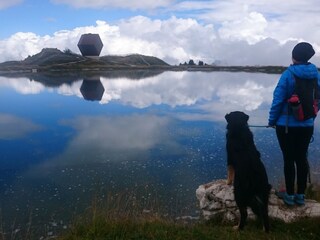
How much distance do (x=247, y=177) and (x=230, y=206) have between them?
1265 mm

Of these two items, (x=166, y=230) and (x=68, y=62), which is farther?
(x=68, y=62)

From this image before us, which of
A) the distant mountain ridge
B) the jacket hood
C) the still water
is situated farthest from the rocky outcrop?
the distant mountain ridge

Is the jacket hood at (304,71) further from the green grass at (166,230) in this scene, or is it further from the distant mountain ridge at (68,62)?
the distant mountain ridge at (68,62)

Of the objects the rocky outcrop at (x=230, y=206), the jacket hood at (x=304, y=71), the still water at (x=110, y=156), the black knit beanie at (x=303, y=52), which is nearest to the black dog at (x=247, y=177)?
the rocky outcrop at (x=230, y=206)

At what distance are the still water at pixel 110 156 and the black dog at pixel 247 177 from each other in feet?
7.73

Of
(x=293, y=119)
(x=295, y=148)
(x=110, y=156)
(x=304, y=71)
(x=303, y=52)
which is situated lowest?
(x=110, y=156)

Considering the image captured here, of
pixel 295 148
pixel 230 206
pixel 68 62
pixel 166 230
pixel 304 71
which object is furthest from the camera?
pixel 68 62

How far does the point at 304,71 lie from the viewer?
21.4 feet

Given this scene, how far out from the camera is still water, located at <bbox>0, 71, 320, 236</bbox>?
9430mm

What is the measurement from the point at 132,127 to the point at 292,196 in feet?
39.7

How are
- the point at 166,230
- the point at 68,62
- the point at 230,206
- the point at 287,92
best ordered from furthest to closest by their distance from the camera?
1. the point at 68,62
2. the point at 230,206
3. the point at 287,92
4. the point at 166,230

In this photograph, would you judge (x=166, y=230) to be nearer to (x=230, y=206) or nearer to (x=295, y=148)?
(x=230, y=206)

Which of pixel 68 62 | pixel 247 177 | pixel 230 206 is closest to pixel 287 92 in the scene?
pixel 247 177

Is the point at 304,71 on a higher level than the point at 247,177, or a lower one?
higher
